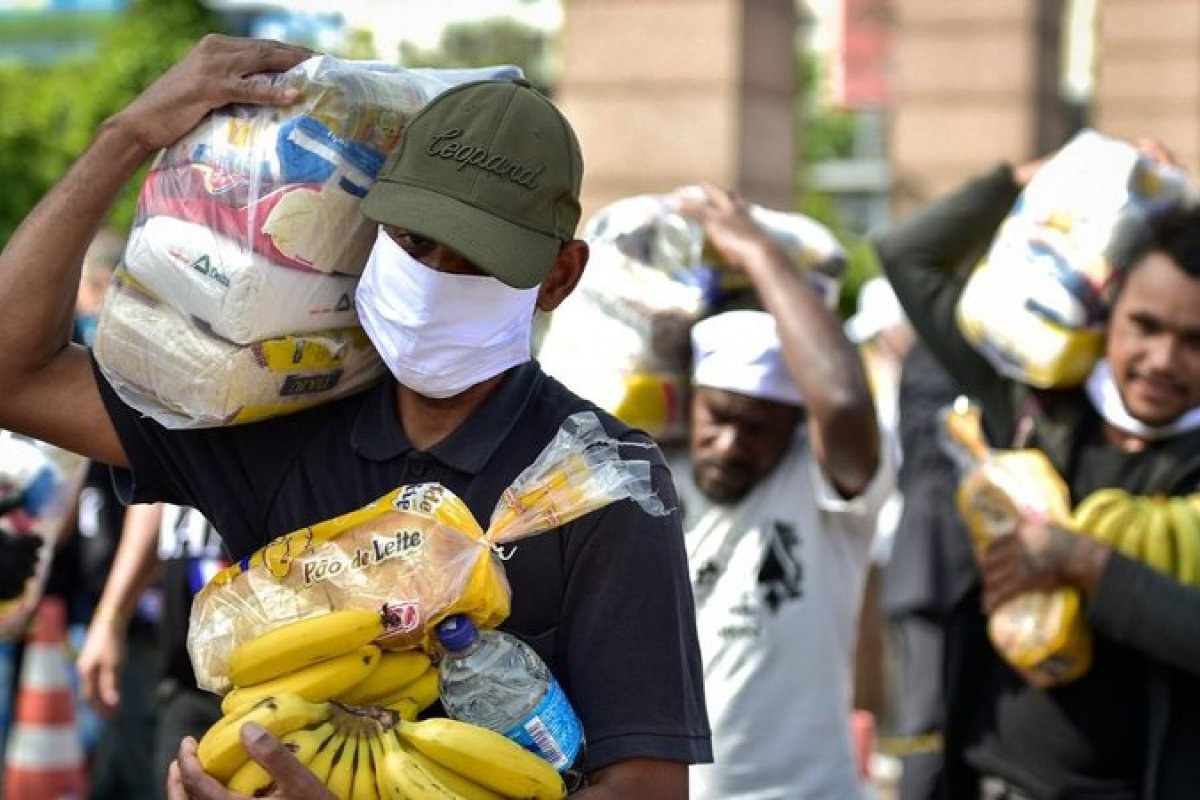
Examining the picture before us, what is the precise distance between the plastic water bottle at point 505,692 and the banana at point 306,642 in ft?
0.35

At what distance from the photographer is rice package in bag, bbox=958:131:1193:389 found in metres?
4.80

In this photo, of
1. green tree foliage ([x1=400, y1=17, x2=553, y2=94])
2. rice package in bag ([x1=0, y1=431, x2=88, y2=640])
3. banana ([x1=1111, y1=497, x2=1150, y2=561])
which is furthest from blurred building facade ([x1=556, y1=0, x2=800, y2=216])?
green tree foliage ([x1=400, y1=17, x2=553, y2=94])

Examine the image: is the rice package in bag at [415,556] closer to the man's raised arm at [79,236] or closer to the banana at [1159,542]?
the man's raised arm at [79,236]

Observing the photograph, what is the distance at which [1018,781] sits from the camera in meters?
4.83

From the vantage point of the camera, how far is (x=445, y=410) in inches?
127

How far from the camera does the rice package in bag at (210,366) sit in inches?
127

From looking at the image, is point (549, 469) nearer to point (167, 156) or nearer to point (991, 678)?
point (167, 156)

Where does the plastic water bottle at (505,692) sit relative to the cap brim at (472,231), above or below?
below

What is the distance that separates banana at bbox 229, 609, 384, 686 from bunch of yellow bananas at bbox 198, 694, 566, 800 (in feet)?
0.20

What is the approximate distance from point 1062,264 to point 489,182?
219cm

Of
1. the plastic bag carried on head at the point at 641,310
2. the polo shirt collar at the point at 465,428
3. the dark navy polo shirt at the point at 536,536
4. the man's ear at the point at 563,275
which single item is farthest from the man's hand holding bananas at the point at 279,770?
the plastic bag carried on head at the point at 641,310

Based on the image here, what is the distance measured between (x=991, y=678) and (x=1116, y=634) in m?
0.50

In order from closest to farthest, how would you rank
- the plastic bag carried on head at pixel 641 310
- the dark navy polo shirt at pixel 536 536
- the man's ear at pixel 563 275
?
the dark navy polo shirt at pixel 536 536
the man's ear at pixel 563 275
the plastic bag carried on head at pixel 641 310

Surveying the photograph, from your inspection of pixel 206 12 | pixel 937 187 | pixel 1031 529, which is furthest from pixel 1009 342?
pixel 206 12
